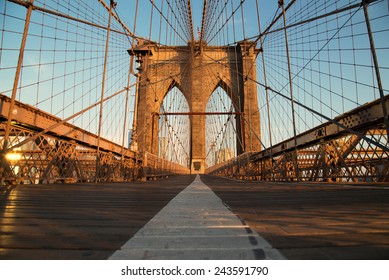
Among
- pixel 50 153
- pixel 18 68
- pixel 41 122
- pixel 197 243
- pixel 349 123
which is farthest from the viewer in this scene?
pixel 50 153

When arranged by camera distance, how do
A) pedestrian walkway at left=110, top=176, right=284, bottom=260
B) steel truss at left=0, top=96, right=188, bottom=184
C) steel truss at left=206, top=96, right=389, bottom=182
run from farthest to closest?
1. steel truss at left=0, top=96, right=188, bottom=184
2. steel truss at left=206, top=96, right=389, bottom=182
3. pedestrian walkway at left=110, top=176, right=284, bottom=260

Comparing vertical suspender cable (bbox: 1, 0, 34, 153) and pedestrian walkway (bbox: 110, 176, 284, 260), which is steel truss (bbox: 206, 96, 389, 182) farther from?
vertical suspender cable (bbox: 1, 0, 34, 153)

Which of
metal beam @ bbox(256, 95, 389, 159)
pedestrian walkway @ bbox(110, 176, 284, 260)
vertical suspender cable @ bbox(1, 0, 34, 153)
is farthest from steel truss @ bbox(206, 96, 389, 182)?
vertical suspender cable @ bbox(1, 0, 34, 153)

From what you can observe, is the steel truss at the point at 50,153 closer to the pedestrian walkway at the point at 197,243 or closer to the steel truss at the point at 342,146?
the pedestrian walkway at the point at 197,243

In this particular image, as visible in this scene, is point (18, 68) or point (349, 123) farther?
point (349, 123)

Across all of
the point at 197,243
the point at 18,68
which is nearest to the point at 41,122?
the point at 18,68

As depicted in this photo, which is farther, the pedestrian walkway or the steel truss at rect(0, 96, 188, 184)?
the steel truss at rect(0, 96, 188, 184)

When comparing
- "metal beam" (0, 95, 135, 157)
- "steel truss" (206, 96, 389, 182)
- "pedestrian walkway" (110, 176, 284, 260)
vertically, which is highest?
"metal beam" (0, 95, 135, 157)

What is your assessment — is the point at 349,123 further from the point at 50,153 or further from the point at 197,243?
the point at 50,153

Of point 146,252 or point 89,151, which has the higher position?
point 89,151
